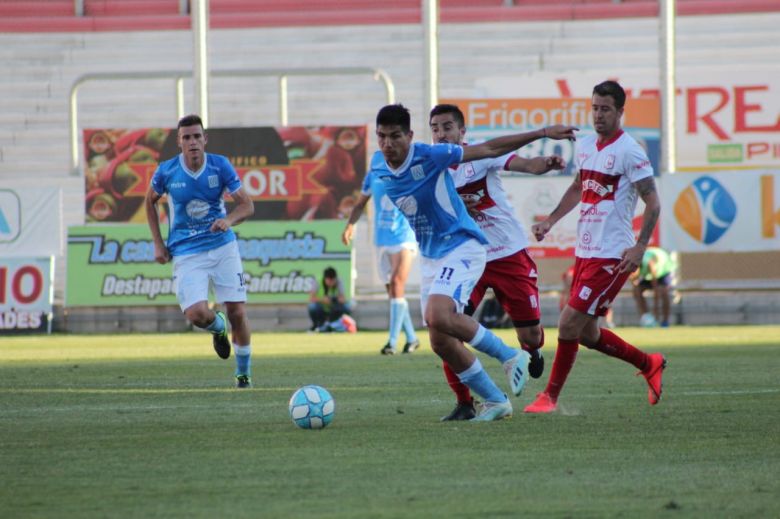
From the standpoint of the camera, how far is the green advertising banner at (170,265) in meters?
23.9

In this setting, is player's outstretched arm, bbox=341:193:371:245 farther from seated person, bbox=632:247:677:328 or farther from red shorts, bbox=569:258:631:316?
seated person, bbox=632:247:677:328

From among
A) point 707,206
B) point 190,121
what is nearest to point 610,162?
point 190,121

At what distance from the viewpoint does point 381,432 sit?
8.21 meters

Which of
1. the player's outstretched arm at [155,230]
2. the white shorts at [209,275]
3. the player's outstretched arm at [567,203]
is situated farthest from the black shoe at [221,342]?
the player's outstretched arm at [567,203]

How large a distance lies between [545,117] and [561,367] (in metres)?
15.2

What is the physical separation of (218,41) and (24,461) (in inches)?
1117

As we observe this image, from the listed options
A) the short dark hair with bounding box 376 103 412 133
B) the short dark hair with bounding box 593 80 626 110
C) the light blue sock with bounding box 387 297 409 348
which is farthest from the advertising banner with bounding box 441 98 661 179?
the short dark hair with bounding box 376 103 412 133

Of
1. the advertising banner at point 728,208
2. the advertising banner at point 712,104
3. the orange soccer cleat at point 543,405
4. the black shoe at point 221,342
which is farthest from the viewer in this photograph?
the advertising banner at point 712,104

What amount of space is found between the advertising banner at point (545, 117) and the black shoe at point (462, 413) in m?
15.3

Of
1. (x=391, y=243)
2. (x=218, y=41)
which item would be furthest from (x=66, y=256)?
(x=218, y=41)

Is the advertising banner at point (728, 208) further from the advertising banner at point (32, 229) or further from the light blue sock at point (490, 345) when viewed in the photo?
the light blue sock at point (490, 345)

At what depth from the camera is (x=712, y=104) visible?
27.9 m

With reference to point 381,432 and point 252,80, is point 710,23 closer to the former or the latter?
point 252,80

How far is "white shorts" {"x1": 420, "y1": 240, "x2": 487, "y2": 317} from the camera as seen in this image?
8.72 metres
